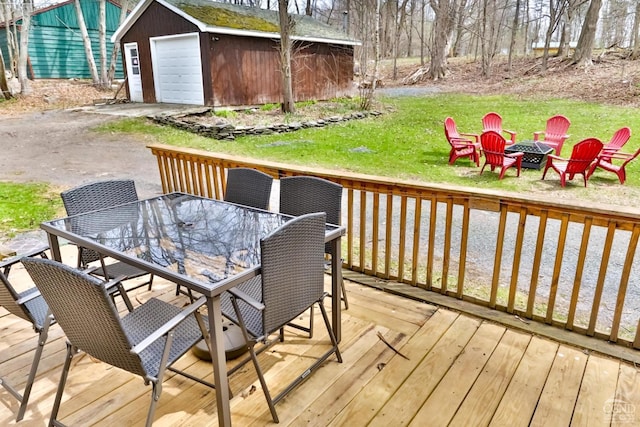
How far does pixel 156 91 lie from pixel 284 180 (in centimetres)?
1260

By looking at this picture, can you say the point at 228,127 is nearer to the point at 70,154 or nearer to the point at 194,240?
the point at 70,154

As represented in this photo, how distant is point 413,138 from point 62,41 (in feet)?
55.1

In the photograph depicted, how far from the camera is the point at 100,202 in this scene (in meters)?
2.78

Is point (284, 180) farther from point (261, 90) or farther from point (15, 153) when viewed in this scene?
point (261, 90)

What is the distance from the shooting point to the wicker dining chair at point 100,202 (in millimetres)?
2553

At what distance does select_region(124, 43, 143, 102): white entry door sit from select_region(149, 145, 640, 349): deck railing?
10.9m

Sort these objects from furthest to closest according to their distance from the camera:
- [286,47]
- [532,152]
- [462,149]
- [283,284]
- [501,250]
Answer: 1. [286,47]
2. [462,149]
3. [532,152]
4. [501,250]
5. [283,284]

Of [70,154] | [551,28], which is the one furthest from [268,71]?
[551,28]

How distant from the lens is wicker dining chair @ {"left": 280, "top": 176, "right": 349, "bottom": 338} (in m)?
2.56

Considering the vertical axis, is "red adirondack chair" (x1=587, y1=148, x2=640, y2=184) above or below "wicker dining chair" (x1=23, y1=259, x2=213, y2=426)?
below

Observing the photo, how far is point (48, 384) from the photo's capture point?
2135 mm

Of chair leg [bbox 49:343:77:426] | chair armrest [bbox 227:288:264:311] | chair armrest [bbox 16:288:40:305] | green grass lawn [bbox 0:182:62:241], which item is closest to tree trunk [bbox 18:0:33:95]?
green grass lawn [bbox 0:182:62:241]

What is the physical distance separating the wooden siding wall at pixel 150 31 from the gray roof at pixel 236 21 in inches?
7.8

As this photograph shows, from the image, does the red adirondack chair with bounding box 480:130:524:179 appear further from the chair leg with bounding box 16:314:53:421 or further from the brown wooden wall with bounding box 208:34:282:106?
the brown wooden wall with bounding box 208:34:282:106
